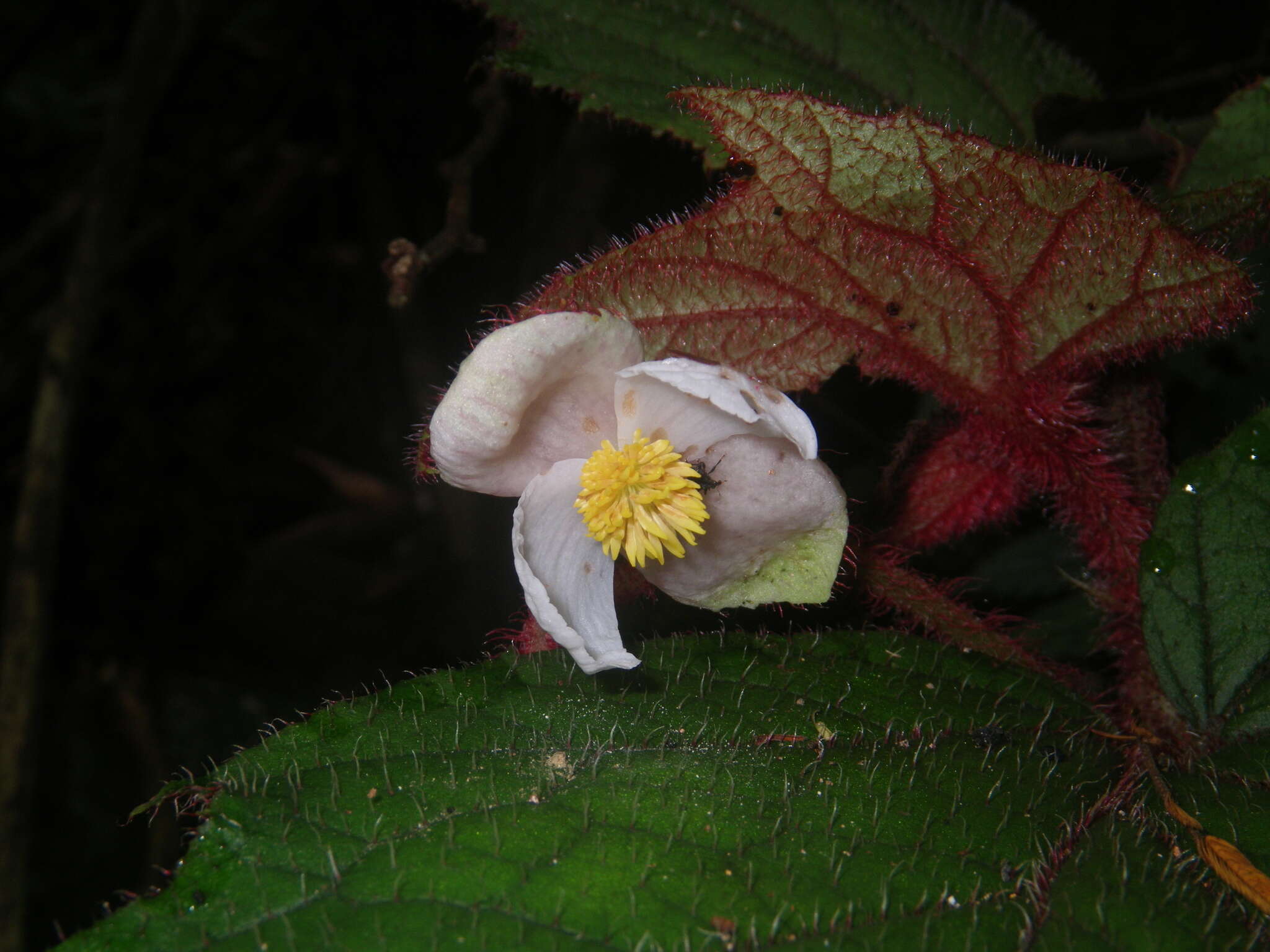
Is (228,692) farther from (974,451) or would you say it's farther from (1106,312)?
(1106,312)

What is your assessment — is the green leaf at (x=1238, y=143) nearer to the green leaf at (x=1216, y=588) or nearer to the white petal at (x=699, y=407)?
the green leaf at (x=1216, y=588)

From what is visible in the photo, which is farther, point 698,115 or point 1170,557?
point 1170,557

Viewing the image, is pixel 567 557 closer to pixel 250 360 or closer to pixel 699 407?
pixel 699 407

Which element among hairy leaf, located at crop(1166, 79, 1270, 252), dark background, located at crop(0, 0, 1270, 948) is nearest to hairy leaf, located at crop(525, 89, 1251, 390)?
hairy leaf, located at crop(1166, 79, 1270, 252)

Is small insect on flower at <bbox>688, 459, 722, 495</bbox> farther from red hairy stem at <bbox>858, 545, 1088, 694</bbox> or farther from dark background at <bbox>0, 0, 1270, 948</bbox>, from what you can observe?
dark background at <bbox>0, 0, 1270, 948</bbox>

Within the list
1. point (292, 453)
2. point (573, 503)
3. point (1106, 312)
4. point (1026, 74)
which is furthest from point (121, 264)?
point (1106, 312)

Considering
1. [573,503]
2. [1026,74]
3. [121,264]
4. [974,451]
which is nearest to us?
[573,503]

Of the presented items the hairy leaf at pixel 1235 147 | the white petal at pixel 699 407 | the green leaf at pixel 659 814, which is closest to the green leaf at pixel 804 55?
the hairy leaf at pixel 1235 147
